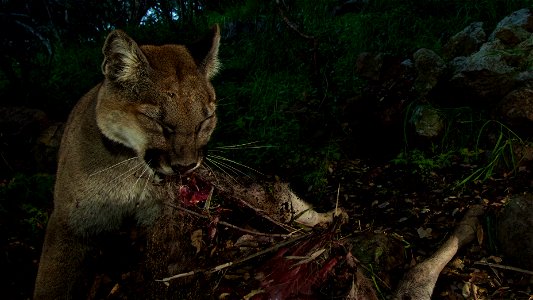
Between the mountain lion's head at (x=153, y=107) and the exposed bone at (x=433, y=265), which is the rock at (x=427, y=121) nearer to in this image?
the exposed bone at (x=433, y=265)

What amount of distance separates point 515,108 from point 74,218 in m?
3.80

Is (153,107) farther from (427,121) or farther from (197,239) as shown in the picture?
(427,121)

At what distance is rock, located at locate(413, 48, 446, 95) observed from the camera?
450 cm

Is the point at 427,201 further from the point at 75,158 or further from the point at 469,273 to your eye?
the point at 75,158

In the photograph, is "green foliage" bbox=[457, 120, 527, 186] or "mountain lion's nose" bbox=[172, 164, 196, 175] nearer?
"mountain lion's nose" bbox=[172, 164, 196, 175]

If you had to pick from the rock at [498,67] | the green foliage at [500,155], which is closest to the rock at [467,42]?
the rock at [498,67]

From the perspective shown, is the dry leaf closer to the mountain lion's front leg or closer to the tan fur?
the tan fur

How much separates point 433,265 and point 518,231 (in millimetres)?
594

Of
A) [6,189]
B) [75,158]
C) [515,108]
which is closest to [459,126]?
[515,108]

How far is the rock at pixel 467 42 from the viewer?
4.92 meters

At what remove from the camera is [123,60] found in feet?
8.50

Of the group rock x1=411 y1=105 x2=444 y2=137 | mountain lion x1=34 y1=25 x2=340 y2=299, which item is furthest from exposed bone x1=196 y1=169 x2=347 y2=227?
rock x1=411 y1=105 x2=444 y2=137

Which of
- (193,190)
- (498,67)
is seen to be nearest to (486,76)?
(498,67)

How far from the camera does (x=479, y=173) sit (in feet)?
11.6
